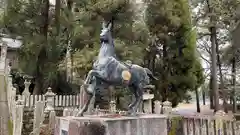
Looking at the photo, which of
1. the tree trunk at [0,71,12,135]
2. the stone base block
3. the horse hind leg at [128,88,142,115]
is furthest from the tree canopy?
the stone base block

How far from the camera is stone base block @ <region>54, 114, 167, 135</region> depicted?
4445mm

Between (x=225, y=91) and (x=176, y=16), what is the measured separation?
259 inches

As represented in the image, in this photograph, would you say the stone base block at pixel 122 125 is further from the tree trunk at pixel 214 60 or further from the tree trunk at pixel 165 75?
the tree trunk at pixel 214 60

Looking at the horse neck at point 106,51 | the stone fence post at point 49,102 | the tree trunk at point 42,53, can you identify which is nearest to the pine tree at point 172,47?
the tree trunk at point 42,53

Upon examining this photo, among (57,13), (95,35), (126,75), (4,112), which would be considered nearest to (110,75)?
(126,75)

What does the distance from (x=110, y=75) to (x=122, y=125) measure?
38.3 inches

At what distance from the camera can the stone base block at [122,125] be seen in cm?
445

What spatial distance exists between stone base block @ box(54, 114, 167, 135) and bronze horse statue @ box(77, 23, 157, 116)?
339mm

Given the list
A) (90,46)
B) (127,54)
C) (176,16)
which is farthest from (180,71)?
(90,46)

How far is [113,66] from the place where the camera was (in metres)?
4.90

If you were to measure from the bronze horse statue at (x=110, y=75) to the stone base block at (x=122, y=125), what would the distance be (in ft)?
1.11

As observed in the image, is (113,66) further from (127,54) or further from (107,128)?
(127,54)

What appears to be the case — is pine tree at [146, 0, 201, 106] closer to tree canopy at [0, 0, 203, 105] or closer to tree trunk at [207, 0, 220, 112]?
tree canopy at [0, 0, 203, 105]

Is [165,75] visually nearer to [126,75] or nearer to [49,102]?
[49,102]
